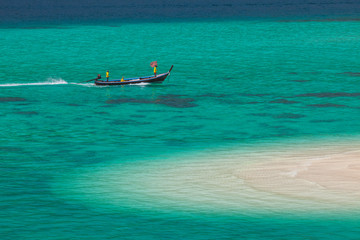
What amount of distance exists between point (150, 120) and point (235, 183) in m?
21.0

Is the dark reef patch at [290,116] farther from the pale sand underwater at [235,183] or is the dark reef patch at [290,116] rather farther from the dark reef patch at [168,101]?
the pale sand underwater at [235,183]

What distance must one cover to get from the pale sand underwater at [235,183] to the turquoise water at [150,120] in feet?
0.92

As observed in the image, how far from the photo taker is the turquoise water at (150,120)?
3048 centimetres

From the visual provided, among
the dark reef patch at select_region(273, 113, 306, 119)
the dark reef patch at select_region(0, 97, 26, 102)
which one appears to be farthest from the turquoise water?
the dark reef patch at select_region(0, 97, 26, 102)

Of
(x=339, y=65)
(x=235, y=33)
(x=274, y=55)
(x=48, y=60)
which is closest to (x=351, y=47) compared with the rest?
(x=274, y=55)

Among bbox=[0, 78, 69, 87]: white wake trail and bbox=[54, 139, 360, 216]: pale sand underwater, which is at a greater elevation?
bbox=[0, 78, 69, 87]: white wake trail

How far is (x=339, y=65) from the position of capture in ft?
308

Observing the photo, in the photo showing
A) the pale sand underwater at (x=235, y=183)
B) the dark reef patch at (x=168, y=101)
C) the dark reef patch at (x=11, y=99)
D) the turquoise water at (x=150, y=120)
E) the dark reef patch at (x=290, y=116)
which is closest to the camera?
the turquoise water at (x=150, y=120)

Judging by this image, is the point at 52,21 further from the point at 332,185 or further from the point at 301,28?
the point at 332,185

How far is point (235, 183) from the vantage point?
35.9 metres

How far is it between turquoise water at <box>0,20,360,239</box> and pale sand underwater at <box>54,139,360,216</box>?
28 centimetres

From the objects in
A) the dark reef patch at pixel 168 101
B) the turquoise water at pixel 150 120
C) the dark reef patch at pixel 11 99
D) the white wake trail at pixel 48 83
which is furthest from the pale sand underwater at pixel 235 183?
the white wake trail at pixel 48 83

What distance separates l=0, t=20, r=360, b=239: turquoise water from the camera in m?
30.5

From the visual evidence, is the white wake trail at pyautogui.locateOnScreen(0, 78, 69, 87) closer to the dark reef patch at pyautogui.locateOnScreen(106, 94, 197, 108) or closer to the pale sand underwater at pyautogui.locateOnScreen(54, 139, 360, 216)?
the dark reef patch at pyautogui.locateOnScreen(106, 94, 197, 108)
